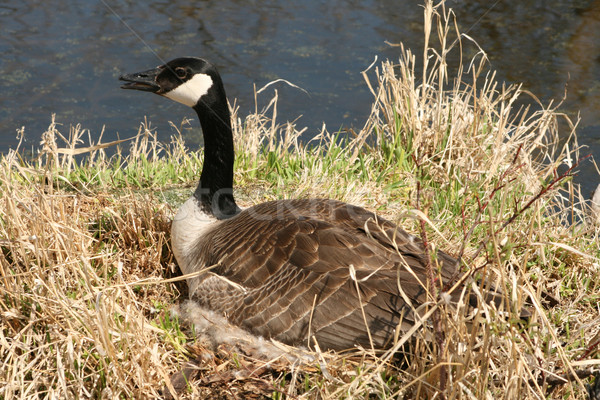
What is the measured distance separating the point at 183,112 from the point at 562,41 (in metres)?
7.61

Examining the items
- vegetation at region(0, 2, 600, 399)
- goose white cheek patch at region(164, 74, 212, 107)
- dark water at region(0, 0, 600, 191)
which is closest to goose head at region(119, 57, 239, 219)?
goose white cheek patch at region(164, 74, 212, 107)

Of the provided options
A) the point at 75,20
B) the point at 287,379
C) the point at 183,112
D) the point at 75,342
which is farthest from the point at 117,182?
the point at 75,20

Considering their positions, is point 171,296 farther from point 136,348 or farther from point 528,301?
point 528,301

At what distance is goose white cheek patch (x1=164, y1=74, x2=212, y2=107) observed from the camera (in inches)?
174

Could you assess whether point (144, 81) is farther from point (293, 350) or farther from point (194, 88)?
point (293, 350)

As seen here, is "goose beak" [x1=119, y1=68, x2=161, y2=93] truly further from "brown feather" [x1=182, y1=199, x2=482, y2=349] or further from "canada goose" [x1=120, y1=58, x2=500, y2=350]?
"brown feather" [x1=182, y1=199, x2=482, y2=349]

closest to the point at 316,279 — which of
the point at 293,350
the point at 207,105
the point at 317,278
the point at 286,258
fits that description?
the point at 317,278

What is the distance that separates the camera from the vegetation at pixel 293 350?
3.02 m

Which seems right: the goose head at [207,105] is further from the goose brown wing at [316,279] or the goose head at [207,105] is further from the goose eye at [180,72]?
the goose brown wing at [316,279]

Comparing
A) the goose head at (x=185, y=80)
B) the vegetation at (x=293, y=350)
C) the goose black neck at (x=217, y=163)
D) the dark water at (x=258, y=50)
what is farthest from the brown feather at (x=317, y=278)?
the dark water at (x=258, y=50)

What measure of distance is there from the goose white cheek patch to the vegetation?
89cm

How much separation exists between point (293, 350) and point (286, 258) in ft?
1.83

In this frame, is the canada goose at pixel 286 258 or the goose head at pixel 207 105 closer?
the canada goose at pixel 286 258

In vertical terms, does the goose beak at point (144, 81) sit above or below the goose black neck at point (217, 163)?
above
